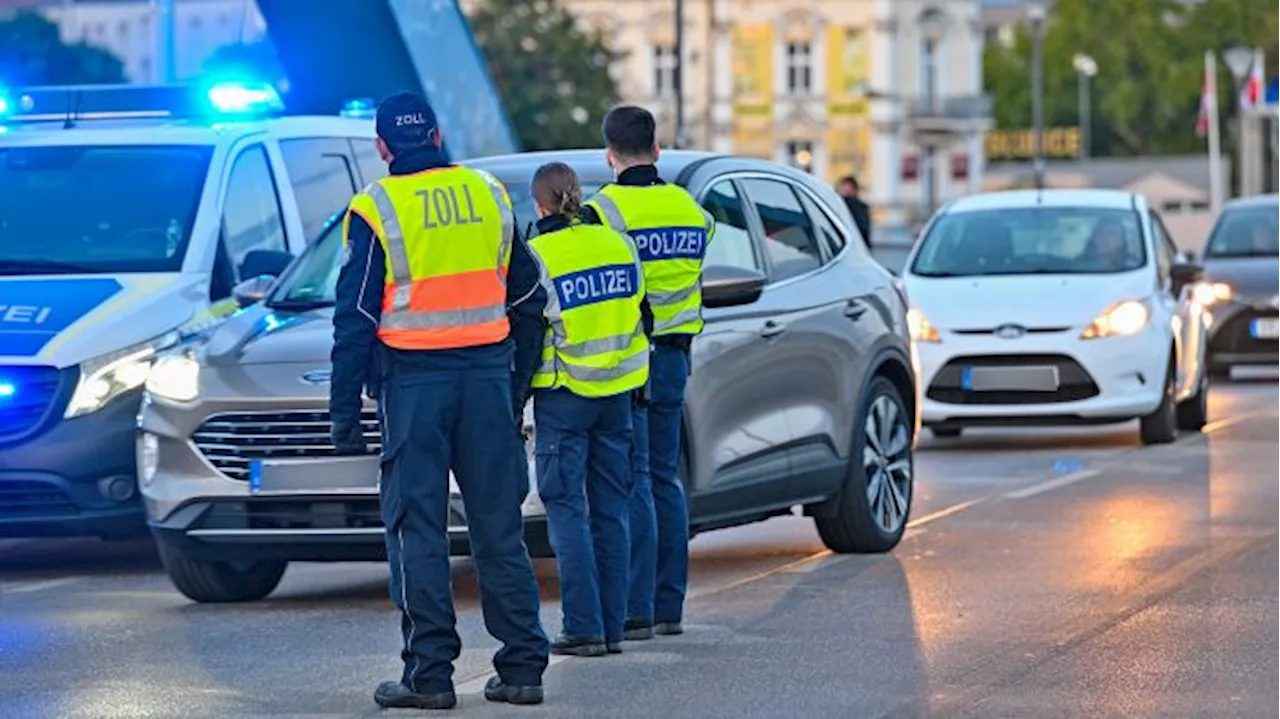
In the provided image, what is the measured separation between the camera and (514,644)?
9117mm

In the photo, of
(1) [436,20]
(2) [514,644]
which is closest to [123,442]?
(2) [514,644]

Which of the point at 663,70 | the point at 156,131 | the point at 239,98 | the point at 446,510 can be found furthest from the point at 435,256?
the point at 663,70

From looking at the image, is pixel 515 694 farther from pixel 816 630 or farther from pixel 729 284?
pixel 729 284

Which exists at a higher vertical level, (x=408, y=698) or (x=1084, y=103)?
(x=408, y=698)

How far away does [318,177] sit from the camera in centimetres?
1525

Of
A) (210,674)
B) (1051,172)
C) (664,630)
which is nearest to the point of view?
(210,674)

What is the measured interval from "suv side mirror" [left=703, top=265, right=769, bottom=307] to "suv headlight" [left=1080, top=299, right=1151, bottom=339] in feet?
27.6

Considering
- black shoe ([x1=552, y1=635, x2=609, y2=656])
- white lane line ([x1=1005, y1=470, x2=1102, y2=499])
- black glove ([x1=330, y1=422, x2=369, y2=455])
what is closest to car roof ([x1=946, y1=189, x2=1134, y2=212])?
white lane line ([x1=1005, y1=470, x2=1102, y2=499])

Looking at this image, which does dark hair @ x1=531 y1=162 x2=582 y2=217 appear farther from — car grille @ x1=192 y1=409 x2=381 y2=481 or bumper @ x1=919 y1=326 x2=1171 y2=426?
bumper @ x1=919 y1=326 x2=1171 y2=426

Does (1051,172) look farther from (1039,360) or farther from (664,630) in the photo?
(664,630)

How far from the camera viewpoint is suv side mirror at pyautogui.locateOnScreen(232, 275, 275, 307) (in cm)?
1295

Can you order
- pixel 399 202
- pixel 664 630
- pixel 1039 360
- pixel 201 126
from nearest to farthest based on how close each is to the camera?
pixel 399 202
pixel 664 630
pixel 201 126
pixel 1039 360

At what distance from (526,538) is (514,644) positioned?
2040 millimetres

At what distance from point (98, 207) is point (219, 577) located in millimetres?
3027
